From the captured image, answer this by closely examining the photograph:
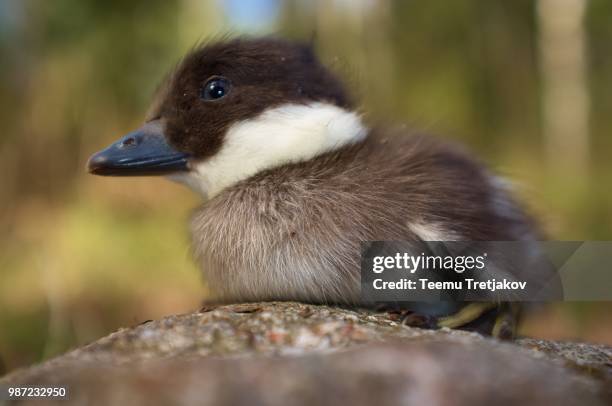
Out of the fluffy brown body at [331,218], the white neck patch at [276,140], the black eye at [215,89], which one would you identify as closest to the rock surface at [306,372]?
the fluffy brown body at [331,218]

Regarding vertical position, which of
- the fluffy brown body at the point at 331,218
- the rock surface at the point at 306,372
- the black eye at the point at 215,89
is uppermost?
the black eye at the point at 215,89

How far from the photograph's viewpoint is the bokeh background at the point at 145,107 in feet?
13.4

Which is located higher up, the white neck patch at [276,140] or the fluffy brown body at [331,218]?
the white neck patch at [276,140]

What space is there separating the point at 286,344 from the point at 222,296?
0.47 meters

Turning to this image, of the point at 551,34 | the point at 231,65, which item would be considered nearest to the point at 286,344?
the point at 231,65

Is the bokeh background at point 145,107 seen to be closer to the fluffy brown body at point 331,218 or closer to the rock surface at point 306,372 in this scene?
the fluffy brown body at point 331,218

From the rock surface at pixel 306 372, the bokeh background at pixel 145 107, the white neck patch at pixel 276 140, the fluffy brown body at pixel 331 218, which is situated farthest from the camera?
the bokeh background at pixel 145 107

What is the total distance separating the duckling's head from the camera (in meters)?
1.78

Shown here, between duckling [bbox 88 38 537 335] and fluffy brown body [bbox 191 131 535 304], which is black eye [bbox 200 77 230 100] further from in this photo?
fluffy brown body [bbox 191 131 535 304]

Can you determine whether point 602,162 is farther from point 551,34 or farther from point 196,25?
point 196,25

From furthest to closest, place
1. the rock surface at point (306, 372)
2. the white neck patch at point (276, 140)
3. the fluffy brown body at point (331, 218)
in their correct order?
1. the white neck patch at point (276, 140)
2. the fluffy brown body at point (331, 218)
3. the rock surface at point (306, 372)

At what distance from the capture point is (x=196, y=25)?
5.79m

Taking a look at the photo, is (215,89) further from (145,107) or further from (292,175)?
(145,107)

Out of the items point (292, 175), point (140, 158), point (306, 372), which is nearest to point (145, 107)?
point (140, 158)
